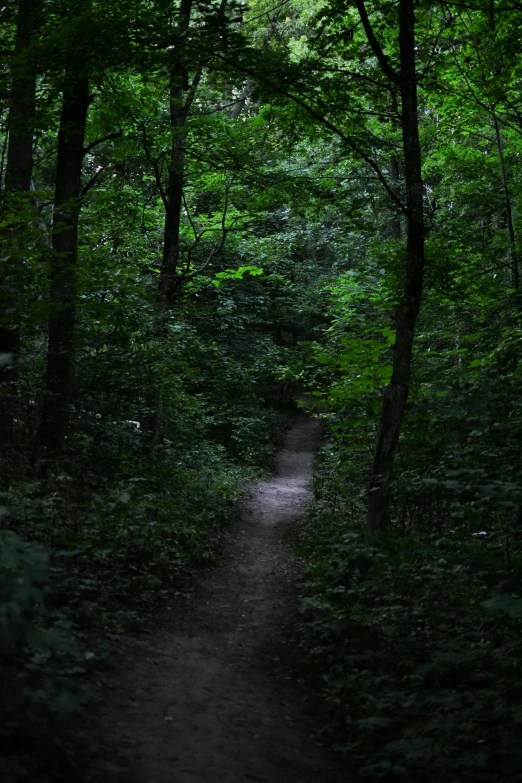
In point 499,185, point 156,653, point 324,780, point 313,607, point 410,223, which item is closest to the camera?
point 324,780

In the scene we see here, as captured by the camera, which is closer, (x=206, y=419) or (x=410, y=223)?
(x=410, y=223)

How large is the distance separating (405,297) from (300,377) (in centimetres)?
355

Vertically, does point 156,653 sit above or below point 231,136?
below

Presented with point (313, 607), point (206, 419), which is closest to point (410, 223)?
point (313, 607)

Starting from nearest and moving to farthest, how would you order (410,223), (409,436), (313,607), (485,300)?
(313,607) < (410,223) < (409,436) < (485,300)

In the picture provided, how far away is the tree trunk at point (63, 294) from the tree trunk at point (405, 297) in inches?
176

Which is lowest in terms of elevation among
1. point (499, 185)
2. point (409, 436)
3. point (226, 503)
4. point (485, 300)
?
point (226, 503)

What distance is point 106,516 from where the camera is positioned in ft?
24.2

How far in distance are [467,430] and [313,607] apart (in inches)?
106

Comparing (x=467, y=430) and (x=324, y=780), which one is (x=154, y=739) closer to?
(x=324, y=780)

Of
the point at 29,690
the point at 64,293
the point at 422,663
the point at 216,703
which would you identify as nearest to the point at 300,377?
the point at 64,293

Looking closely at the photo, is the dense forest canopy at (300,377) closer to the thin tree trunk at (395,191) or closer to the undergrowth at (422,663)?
the undergrowth at (422,663)

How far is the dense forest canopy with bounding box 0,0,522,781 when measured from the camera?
4789 millimetres

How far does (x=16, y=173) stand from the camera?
10734mm
